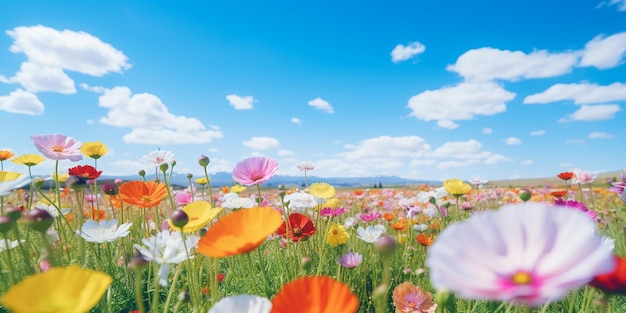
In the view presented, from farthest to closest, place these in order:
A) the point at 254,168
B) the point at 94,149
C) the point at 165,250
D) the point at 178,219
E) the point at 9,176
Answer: the point at 94,149
the point at 254,168
the point at 9,176
the point at 165,250
the point at 178,219

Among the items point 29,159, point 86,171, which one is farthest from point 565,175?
point 29,159


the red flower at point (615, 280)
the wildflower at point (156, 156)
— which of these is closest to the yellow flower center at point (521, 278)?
the red flower at point (615, 280)

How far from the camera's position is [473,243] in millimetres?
477

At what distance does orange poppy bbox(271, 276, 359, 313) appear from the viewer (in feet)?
2.11

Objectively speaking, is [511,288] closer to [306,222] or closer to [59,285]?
[59,285]

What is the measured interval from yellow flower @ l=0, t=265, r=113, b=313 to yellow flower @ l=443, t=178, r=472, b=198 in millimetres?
1854

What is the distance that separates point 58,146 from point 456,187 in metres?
2.12

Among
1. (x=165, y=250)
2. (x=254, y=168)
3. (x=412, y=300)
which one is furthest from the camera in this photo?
(x=254, y=168)

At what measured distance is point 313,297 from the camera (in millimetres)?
654

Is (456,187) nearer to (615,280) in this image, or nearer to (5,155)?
(615,280)

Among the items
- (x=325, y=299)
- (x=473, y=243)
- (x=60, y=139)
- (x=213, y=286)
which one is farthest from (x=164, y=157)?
(x=473, y=243)

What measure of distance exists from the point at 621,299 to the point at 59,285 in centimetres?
234

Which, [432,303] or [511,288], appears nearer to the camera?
[511,288]

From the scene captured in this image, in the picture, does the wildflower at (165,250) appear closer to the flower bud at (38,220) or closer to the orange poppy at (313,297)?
the flower bud at (38,220)
